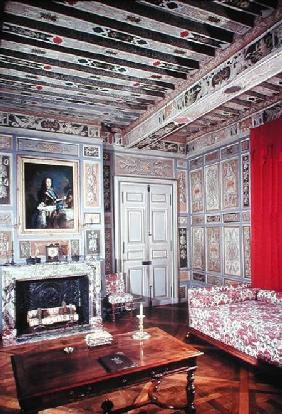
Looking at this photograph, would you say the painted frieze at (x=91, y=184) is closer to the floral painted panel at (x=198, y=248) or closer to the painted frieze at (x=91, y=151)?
the painted frieze at (x=91, y=151)

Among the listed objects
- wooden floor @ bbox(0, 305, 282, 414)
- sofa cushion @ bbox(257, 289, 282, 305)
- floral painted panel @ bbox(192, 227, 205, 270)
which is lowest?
wooden floor @ bbox(0, 305, 282, 414)

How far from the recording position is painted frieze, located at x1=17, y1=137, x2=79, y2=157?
16.6 feet

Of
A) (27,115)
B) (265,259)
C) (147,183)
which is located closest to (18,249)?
(27,115)

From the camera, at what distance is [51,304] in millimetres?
5105

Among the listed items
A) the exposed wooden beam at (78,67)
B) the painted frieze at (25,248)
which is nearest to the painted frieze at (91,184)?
the painted frieze at (25,248)

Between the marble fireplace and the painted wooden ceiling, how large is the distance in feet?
8.13

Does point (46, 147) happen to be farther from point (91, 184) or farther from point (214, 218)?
point (214, 218)

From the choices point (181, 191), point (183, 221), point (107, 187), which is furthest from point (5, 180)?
point (183, 221)

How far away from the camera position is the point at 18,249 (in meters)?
4.92

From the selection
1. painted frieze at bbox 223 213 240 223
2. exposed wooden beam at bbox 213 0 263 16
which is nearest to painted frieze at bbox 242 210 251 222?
painted frieze at bbox 223 213 240 223

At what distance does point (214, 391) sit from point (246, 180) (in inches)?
135

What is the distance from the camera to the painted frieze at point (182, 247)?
688cm

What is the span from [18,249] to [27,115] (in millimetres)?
2129

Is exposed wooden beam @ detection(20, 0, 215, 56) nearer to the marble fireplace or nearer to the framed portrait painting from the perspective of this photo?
the framed portrait painting
